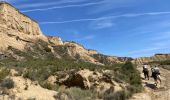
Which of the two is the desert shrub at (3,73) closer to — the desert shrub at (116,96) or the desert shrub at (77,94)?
the desert shrub at (77,94)

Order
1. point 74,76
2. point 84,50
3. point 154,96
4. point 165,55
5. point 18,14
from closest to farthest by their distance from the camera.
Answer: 1. point 154,96
2. point 74,76
3. point 18,14
4. point 84,50
5. point 165,55

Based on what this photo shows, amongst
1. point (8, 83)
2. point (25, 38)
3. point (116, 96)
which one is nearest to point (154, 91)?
point (116, 96)

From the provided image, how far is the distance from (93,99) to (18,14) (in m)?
77.8

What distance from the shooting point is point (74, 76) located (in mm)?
25703

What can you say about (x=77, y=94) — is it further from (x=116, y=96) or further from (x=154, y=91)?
(x=154, y=91)

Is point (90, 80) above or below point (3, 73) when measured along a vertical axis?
below

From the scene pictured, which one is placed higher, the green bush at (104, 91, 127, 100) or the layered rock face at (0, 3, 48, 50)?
the layered rock face at (0, 3, 48, 50)

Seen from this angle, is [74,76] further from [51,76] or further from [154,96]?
[154,96]

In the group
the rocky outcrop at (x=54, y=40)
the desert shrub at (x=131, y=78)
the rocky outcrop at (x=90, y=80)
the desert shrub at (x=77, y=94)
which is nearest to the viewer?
the desert shrub at (x=77, y=94)

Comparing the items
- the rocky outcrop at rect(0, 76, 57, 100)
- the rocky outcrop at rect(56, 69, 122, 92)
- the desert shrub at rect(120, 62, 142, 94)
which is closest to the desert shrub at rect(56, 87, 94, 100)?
the rocky outcrop at rect(0, 76, 57, 100)

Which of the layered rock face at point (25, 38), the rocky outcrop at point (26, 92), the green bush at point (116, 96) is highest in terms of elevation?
the layered rock face at point (25, 38)

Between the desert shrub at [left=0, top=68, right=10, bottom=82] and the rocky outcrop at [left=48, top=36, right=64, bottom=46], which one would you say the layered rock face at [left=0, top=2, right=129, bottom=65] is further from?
the desert shrub at [left=0, top=68, right=10, bottom=82]

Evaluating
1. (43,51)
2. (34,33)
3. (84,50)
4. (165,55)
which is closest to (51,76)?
(43,51)

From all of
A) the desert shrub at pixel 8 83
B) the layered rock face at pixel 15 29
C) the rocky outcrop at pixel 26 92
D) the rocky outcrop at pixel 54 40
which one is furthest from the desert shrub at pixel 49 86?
the rocky outcrop at pixel 54 40
